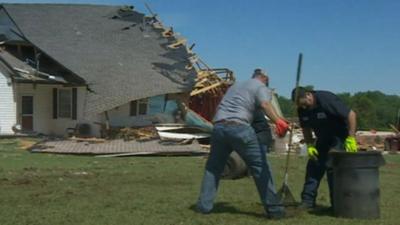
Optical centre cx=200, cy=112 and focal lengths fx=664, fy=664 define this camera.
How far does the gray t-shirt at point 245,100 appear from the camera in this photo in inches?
318

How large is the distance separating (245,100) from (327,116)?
3.97 ft

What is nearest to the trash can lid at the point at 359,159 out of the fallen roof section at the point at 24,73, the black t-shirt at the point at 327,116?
the black t-shirt at the point at 327,116

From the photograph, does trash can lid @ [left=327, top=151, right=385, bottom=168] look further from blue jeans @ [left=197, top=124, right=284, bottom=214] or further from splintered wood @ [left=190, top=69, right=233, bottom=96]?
A: splintered wood @ [left=190, top=69, right=233, bottom=96]

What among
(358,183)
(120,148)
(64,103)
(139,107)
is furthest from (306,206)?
(64,103)

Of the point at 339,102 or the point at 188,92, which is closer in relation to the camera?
the point at 339,102

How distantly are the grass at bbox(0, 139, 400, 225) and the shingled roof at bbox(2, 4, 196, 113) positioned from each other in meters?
13.9

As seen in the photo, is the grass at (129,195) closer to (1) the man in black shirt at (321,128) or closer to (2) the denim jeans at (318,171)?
(2) the denim jeans at (318,171)

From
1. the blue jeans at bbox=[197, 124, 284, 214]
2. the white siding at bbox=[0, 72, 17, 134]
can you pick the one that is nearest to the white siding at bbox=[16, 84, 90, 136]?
the white siding at bbox=[0, 72, 17, 134]

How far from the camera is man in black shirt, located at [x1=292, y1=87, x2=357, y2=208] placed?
8453 mm

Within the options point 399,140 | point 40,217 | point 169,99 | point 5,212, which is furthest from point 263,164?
point 169,99

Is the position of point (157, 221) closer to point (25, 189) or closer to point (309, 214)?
point (309, 214)

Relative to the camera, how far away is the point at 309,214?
342 inches

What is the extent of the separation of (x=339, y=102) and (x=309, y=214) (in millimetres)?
1516

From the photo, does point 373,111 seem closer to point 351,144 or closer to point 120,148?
point 120,148
